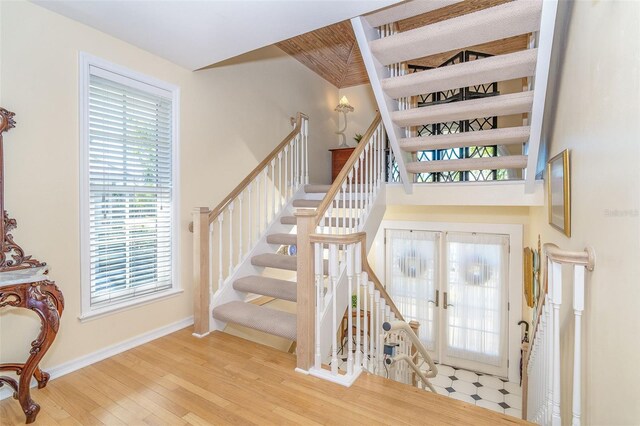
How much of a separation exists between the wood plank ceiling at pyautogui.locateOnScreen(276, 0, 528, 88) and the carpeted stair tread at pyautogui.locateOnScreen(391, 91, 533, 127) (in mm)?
1061

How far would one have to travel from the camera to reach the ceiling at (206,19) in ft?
6.67

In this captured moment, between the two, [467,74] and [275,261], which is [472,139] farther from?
[275,261]

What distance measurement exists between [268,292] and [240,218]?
84 centimetres

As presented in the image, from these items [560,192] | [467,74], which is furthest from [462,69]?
[560,192]

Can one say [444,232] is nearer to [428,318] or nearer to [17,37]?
[428,318]

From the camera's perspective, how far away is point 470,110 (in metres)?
2.54

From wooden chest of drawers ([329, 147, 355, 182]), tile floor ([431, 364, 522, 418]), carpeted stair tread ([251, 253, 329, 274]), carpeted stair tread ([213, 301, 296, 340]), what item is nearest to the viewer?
carpeted stair tread ([213, 301, 296, 340])

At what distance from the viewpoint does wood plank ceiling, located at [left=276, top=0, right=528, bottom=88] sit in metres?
3.26

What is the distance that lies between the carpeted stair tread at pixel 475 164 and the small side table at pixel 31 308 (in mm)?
3048

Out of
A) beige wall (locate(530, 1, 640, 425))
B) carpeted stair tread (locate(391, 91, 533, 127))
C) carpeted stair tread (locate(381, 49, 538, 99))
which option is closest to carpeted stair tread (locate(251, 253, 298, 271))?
carpeted stair tread (locate(391, 91, 533, 127))

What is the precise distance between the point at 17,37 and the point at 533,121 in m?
3.44

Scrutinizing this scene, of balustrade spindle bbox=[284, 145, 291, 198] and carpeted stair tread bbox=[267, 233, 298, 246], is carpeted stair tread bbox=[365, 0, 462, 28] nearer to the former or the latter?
balustrade spindle bbox=[284, 145, 291, 198]

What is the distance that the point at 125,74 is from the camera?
2.50 metres

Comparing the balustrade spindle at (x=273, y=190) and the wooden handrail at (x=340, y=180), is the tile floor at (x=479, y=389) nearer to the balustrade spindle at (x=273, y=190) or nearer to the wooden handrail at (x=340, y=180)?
the balustrade spindle at (x=273, y=190)
